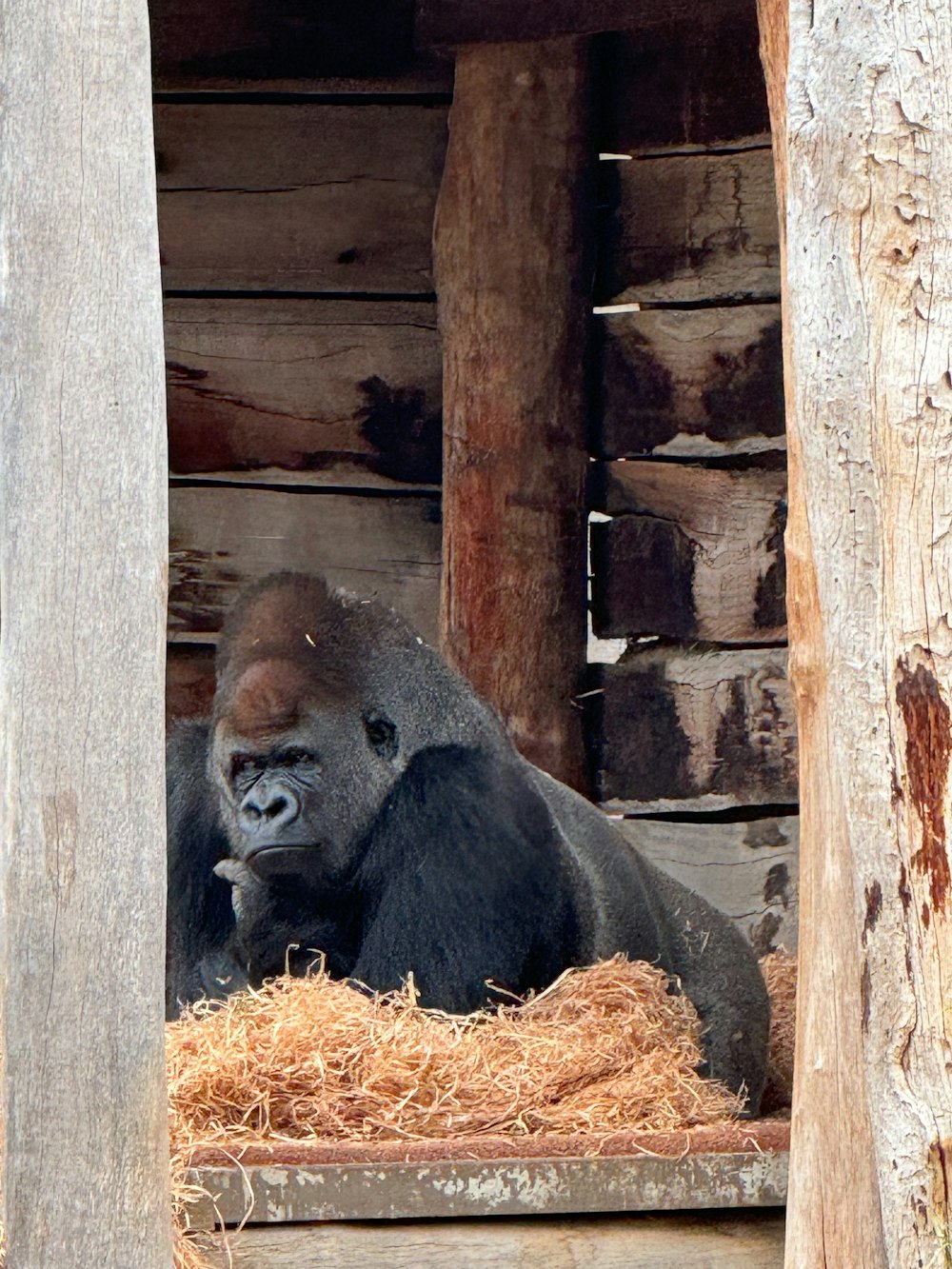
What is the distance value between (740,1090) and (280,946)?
1.06m

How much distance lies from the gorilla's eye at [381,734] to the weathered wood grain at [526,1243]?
1582 mm

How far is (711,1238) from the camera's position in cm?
340

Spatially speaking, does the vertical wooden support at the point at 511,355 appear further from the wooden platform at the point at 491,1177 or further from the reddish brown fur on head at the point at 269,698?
the wooden platform at the point at 491,1177

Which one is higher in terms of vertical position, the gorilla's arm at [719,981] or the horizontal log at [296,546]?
the horizontal log at [296,546]

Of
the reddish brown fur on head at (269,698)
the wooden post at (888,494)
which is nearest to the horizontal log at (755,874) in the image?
the reddish brown fur on head at (269,698)

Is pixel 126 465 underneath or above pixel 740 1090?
above

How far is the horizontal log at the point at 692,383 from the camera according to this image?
5520mm

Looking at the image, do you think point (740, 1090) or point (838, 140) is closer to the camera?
point (838, 140)

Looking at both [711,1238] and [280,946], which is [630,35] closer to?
[280,946]

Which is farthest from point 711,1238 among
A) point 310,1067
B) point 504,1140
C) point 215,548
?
point 215,548

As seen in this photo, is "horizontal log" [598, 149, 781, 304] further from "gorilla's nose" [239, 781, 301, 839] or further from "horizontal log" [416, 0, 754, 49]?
"gorilla's nose" [239, 781, 301, 839]

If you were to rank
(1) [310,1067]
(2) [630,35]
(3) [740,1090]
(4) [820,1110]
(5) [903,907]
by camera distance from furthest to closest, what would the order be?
(2) [630,35] → (3) [740,1090] → (1) [310,1067] → (4) [820,1110] → (5) [903,907]

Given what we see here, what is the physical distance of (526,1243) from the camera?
332 centimetres

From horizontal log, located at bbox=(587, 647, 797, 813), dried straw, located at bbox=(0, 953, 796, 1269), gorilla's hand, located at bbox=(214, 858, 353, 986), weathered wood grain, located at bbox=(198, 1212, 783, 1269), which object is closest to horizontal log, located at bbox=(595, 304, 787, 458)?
horizontal log, located at bbox=(587, 647, 797, 813)
